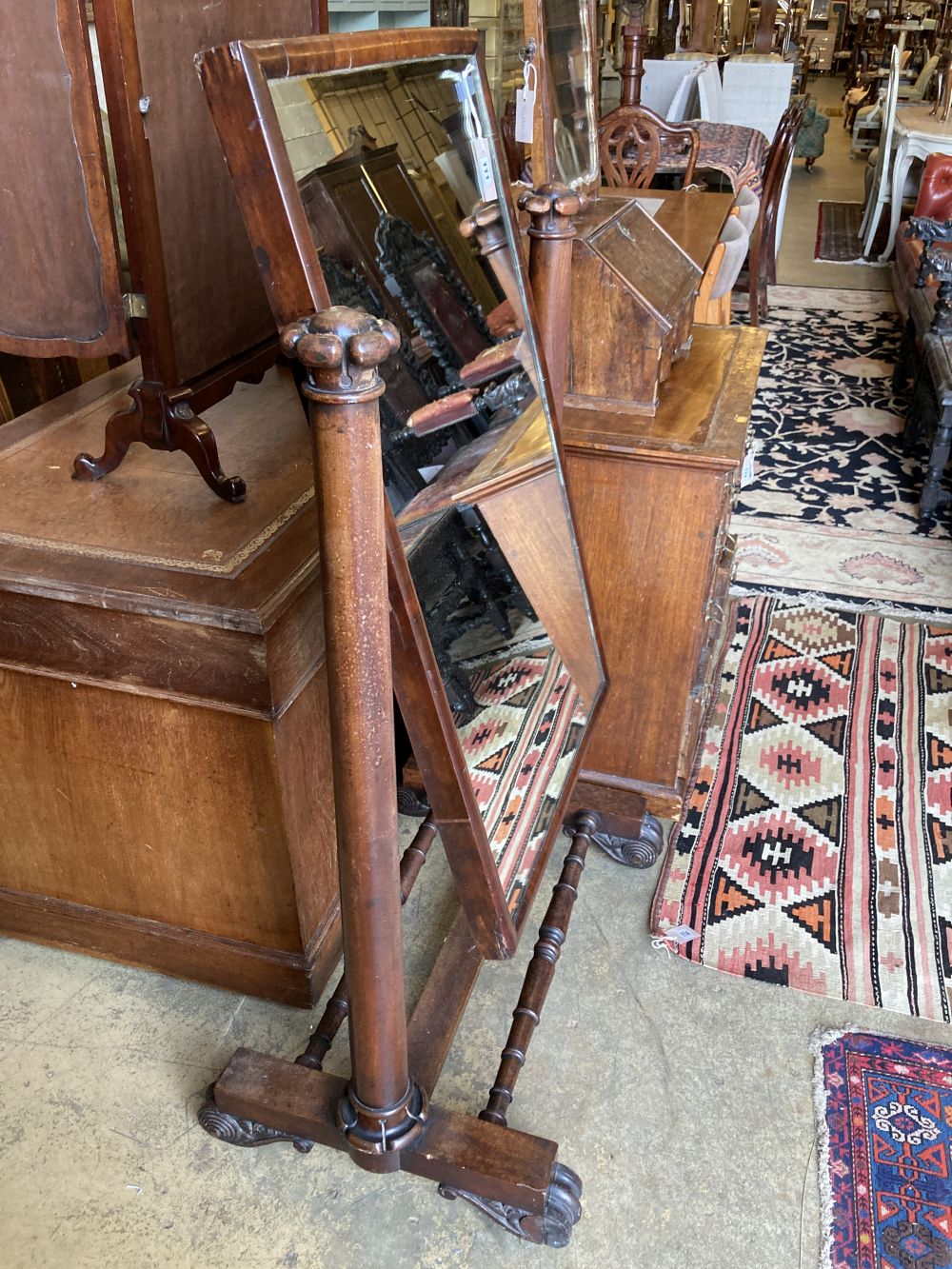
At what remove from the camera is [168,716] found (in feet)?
5.05

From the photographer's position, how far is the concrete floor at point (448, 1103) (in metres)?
1.46

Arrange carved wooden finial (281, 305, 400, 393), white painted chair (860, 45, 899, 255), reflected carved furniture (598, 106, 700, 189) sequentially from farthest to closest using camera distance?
white painted chair (860, 45, 899, 255), reflected carved furniture (598, 106, 700, 189), carved wooden finial (281, 305, 400, 393)

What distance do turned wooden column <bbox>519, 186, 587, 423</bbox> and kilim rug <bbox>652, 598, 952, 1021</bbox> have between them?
1.08 meters

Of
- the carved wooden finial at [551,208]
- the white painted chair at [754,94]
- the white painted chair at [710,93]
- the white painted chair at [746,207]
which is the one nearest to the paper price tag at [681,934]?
the carved wooden finial at [551,208]

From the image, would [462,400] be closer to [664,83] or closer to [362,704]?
[362,704]

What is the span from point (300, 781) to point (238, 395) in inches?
36.8

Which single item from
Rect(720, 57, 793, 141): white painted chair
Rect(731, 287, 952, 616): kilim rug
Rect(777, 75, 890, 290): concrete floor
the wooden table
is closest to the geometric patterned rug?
the wooden table

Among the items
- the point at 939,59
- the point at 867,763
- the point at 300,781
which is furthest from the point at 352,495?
the point at 939,59

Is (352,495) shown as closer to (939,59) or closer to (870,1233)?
(870,1233)

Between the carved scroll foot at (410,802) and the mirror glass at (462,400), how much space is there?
0.64 m

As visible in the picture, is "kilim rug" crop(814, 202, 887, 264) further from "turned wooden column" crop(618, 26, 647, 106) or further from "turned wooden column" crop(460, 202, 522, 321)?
"turned wooden column" crop(460, 202, 522, 321)

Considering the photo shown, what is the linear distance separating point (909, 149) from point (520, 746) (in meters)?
6.85

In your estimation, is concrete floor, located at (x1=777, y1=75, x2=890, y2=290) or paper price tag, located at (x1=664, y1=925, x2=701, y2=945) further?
concrete floor, located at (x1=777, y1=75, x2=890, y2=290)

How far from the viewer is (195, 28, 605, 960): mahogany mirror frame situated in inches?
33.5
